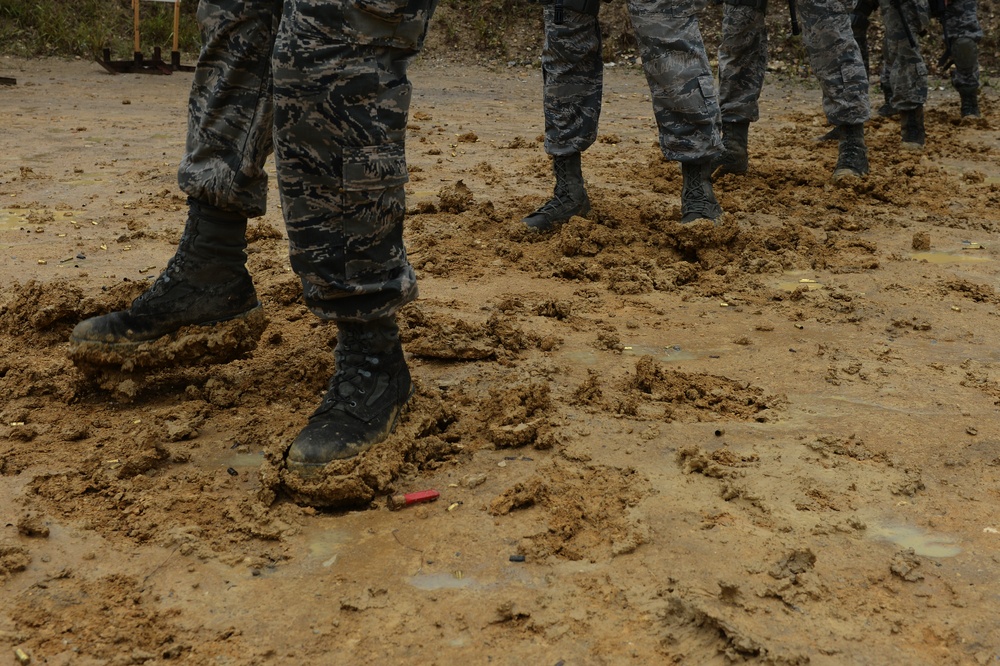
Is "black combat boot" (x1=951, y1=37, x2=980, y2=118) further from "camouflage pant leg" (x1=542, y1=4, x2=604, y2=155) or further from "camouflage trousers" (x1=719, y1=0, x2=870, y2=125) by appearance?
"camouflage pant leg" (x1=542, y1=4, x2=604, y2=155)

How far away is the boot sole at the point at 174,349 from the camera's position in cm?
213

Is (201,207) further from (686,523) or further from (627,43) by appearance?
(627,43)

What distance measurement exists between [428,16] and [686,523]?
1041mm

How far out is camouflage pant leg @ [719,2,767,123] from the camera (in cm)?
462

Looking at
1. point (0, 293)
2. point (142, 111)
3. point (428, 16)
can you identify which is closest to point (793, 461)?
point (428, 16)

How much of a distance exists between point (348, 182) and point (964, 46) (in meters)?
6.08

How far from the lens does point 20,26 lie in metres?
9.56

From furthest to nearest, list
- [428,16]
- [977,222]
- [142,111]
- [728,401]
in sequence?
[142,111] → [977,222] → [728,401] → [428,16]

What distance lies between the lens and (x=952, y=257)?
10.8 ft

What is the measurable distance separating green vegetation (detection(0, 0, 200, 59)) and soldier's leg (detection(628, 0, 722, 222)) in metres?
7.29

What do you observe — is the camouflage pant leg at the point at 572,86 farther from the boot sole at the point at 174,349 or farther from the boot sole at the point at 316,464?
the boot sole at the point at 316,464

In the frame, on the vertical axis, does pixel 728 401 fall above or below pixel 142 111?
below

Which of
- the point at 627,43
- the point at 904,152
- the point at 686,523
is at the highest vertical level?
the point at 627,43

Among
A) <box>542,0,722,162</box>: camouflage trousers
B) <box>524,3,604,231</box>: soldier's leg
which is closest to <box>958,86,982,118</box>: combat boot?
<box>542,0,722,162</box>: camouflage trousers
